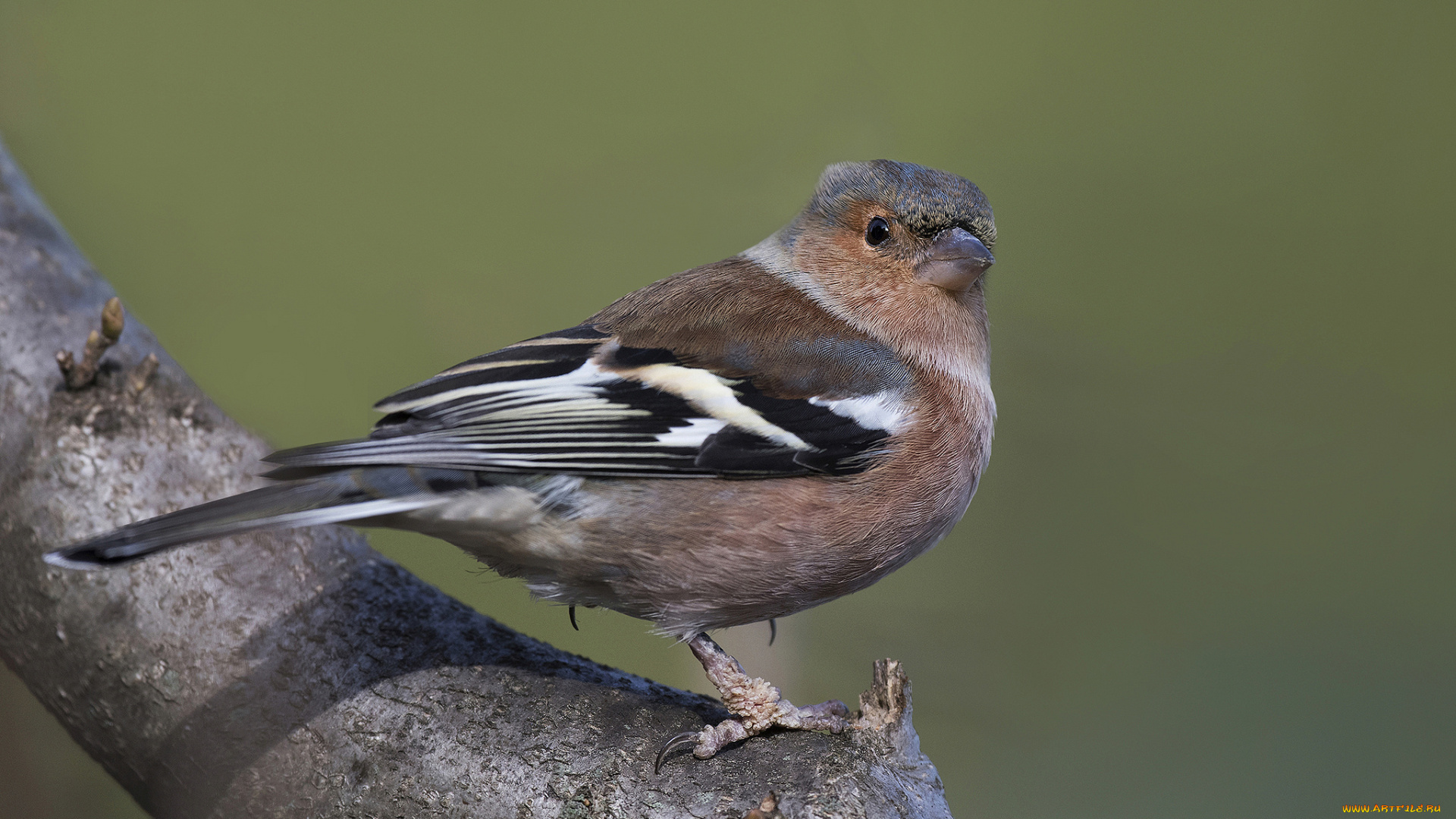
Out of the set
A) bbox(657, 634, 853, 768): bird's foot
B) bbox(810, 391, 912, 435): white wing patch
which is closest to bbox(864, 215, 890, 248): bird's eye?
bbox(810, 391, 912, 435): white wing patch

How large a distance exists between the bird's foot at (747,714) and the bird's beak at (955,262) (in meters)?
1.38

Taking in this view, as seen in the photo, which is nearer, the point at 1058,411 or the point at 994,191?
the point at 1058,411

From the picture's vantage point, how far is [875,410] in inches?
109

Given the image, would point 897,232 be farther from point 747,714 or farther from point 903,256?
point 747,714

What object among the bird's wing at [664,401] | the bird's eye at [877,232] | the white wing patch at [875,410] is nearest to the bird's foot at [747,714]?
the bird's wing at [664,401]

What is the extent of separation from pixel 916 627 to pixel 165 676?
3250 millimetres

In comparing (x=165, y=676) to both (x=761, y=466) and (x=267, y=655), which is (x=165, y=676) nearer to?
(x=267, y=655)

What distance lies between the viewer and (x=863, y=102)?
204 inches

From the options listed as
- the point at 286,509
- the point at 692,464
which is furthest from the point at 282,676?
the point at 692,464

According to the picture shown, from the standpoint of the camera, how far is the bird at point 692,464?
2.33 meters

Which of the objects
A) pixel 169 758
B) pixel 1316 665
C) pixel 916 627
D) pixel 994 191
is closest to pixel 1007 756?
pixel 916 627

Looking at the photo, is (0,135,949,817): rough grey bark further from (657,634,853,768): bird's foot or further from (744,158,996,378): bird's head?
(744,158,996,378): bird's head

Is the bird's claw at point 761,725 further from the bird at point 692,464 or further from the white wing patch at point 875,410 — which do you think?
the white wing patch at point 875,410

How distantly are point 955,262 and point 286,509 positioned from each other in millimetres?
2062
